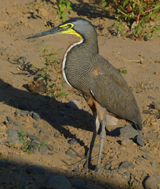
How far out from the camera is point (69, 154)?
4.83m

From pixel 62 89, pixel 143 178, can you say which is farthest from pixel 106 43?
pixel 143 178

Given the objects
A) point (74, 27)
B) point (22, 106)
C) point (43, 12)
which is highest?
point (74, 27)

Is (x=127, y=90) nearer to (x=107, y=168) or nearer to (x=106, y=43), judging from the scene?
(x=107, y=168)

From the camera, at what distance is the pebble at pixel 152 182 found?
402cm

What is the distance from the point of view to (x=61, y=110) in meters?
5.76

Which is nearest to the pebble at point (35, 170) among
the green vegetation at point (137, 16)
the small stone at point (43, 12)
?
the green vegetation at point (137, 16)

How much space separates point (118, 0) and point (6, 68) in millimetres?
4142

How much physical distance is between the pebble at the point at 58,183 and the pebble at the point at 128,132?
1.89 meters

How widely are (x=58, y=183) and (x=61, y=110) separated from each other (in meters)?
2.42

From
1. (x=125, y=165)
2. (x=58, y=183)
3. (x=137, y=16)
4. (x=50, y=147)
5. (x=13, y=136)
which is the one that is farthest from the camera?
(x=137, y=16)

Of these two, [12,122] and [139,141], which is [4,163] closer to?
[12,122]

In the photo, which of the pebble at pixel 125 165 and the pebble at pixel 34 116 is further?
the pebble at pixel 34 116

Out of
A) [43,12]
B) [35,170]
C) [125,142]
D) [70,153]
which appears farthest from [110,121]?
[43,12]

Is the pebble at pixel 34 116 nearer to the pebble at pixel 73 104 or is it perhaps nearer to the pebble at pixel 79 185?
the pebble at pixel 73 104
